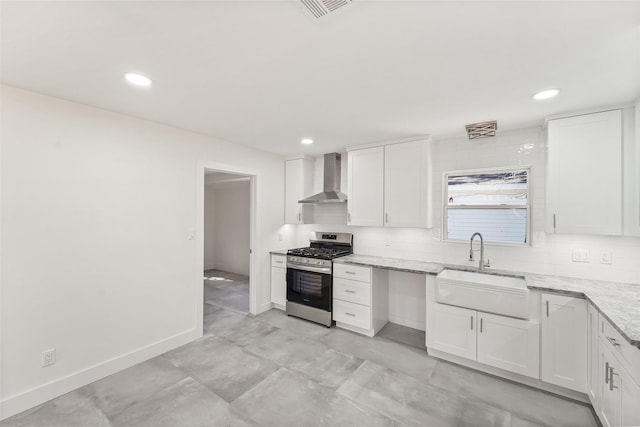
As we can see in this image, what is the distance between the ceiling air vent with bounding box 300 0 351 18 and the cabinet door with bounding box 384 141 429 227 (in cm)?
234

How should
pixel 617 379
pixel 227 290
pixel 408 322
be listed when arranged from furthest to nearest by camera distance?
1. pixel 227 290
2. pixel 408 322
3. pixel 617 379

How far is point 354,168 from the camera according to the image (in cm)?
378

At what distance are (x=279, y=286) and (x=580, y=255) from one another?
3.68m

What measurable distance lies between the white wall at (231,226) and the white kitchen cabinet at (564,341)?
5934mm

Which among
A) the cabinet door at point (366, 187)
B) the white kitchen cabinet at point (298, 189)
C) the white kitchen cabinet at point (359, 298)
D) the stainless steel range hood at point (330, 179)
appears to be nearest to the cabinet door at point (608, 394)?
the white kitchen cabinet at point (359, 298)

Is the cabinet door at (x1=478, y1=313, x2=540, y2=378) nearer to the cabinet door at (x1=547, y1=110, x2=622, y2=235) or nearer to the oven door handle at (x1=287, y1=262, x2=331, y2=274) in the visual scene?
the cabinet door at (x1=547, y1=110, x2=622, y2=235)

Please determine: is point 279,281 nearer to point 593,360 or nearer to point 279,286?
point 279,286

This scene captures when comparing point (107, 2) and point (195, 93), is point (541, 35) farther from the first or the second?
point (195, 93)

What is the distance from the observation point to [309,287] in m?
3.75

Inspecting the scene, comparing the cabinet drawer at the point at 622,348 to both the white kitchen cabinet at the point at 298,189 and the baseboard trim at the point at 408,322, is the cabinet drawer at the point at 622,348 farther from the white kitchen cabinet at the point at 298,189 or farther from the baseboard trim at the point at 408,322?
the white kitchen cabinet at the point at 298,189

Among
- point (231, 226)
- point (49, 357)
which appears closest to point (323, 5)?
point (49, 357)

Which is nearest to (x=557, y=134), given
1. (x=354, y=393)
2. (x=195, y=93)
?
(x=354, y=393)

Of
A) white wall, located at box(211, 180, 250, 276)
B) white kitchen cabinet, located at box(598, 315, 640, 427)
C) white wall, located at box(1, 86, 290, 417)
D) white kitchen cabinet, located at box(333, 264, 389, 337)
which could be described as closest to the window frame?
white kitchen cabinet, located at box(333, 264, 389, 337)

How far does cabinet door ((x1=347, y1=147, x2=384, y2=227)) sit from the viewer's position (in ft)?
11.7
